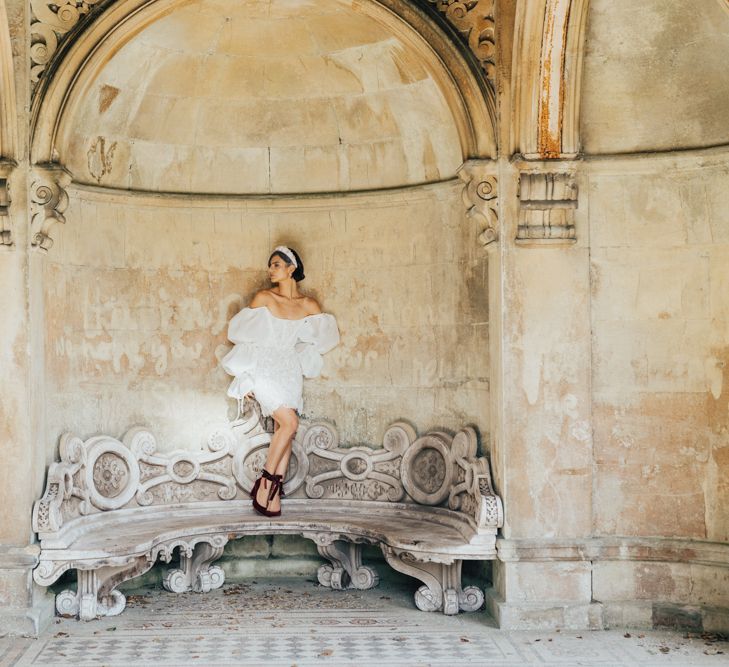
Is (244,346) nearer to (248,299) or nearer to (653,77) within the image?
(248,299)

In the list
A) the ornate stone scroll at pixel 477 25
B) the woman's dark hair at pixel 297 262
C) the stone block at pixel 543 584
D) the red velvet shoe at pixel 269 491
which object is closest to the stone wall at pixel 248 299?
the woman's dark hair at pixel 297 262

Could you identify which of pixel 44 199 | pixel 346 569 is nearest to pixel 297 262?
pixel 44 199

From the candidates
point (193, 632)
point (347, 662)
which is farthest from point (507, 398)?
point (193, 632)

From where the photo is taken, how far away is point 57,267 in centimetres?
692

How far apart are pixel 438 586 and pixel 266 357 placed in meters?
2.10

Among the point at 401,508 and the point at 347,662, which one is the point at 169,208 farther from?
the point at 347,662

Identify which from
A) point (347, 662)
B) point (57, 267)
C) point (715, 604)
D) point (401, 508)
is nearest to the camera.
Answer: point (347, 662)

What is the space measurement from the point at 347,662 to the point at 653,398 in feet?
8.15

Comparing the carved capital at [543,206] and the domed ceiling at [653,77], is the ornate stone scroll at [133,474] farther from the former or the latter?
the domed ceiling at [653,77]

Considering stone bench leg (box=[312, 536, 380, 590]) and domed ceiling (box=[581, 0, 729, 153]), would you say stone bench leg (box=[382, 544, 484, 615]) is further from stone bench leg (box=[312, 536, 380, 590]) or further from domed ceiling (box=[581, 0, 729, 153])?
domed ceiling (box=[581, 0, 729, 153])

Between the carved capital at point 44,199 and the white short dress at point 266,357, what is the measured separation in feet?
5.53

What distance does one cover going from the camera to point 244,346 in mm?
7574

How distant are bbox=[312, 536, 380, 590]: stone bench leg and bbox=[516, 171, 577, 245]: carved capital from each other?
2.48m

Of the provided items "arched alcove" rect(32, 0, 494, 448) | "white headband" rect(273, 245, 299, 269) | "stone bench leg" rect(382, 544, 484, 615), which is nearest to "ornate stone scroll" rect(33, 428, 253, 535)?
"arched alcove" rect(32, 0, 494, 448)
